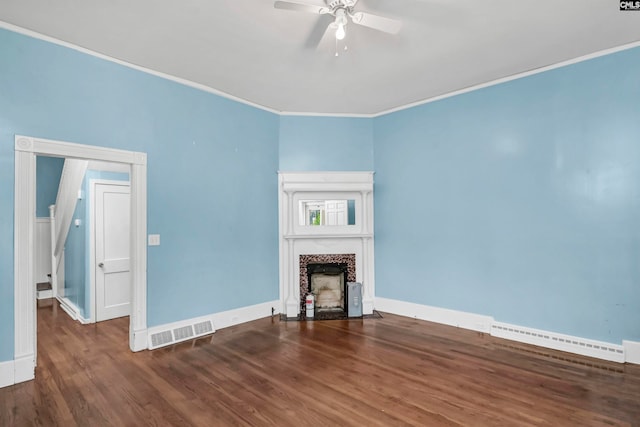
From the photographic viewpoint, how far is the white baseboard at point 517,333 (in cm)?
301

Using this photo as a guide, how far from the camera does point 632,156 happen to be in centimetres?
303

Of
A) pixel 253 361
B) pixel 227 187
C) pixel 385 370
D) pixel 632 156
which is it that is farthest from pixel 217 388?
pixel 632 156

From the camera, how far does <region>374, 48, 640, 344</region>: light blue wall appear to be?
307 centimetres

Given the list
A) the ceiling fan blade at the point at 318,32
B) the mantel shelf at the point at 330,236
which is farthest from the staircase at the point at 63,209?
the ceiling fan blade at the point at 318,32

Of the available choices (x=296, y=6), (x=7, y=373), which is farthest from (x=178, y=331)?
(x=296, y=6)

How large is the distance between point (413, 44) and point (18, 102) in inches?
138

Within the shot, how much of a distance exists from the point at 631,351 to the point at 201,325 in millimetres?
4460

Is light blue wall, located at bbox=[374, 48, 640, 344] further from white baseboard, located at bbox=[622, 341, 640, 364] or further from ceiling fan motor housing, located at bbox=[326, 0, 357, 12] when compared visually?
ceiling fan motor housing, located at bbox=[326, 0, 357, 12]

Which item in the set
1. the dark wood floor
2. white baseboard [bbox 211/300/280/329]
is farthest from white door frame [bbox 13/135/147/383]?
white baseboard [bbox 211/300/280/329]

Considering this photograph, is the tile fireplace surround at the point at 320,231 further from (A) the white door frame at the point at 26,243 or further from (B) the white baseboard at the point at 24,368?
(B) the white baseboard at the point at 24,368

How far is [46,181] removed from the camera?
596 centimetres

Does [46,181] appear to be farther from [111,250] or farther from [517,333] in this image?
[517,333]

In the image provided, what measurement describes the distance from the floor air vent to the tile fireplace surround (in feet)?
3.84

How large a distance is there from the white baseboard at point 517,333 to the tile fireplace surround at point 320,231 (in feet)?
1.74
